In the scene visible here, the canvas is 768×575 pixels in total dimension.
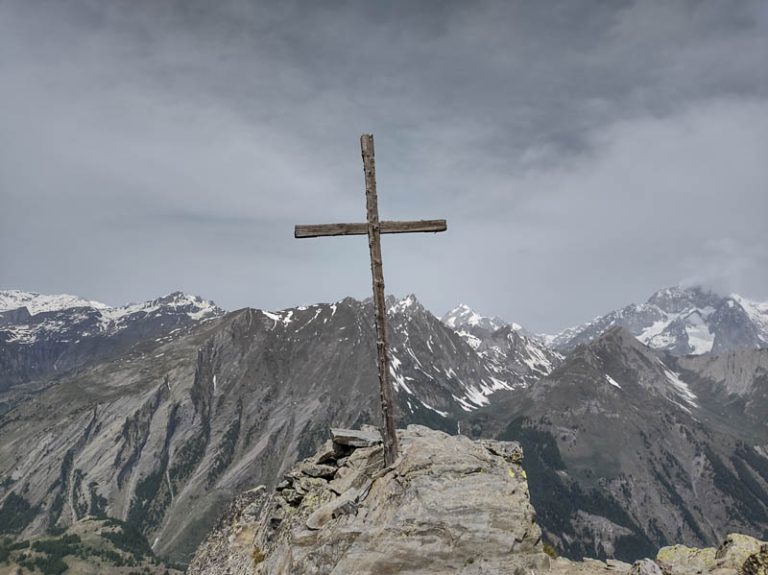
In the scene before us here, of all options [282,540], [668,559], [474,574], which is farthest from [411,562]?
[668,559]

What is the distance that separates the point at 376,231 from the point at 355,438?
11.0 m

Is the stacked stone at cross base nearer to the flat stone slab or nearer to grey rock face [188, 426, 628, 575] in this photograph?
grey rock face [188, 426, 628, 575]

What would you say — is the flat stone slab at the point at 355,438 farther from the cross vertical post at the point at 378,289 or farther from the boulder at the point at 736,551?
the boulder at the point at 736,551

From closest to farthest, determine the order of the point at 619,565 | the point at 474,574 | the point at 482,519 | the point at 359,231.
→ the point at 474,574 < the point at 482,519 < the point at 619,565 < the point at 359,231

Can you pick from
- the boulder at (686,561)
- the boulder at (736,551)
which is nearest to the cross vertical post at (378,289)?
the boulder at (686,561)

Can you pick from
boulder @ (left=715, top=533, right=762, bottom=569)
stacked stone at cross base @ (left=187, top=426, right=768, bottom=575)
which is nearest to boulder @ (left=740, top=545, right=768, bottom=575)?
stacked stone at cross base @ (left=187, top=426, right=768, bottom=575)

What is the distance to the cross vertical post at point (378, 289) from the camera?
761 inches

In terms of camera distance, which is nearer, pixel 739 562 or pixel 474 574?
pixel 474 574

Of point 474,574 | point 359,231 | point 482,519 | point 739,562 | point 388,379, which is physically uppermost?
point 359,231

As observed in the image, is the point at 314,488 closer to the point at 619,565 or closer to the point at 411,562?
the point at 411,562

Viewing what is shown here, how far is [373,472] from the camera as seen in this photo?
64.8 ft

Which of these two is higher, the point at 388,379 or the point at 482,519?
the point at 388,379

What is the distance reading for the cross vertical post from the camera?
19328 mm

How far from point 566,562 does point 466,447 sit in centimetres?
549
